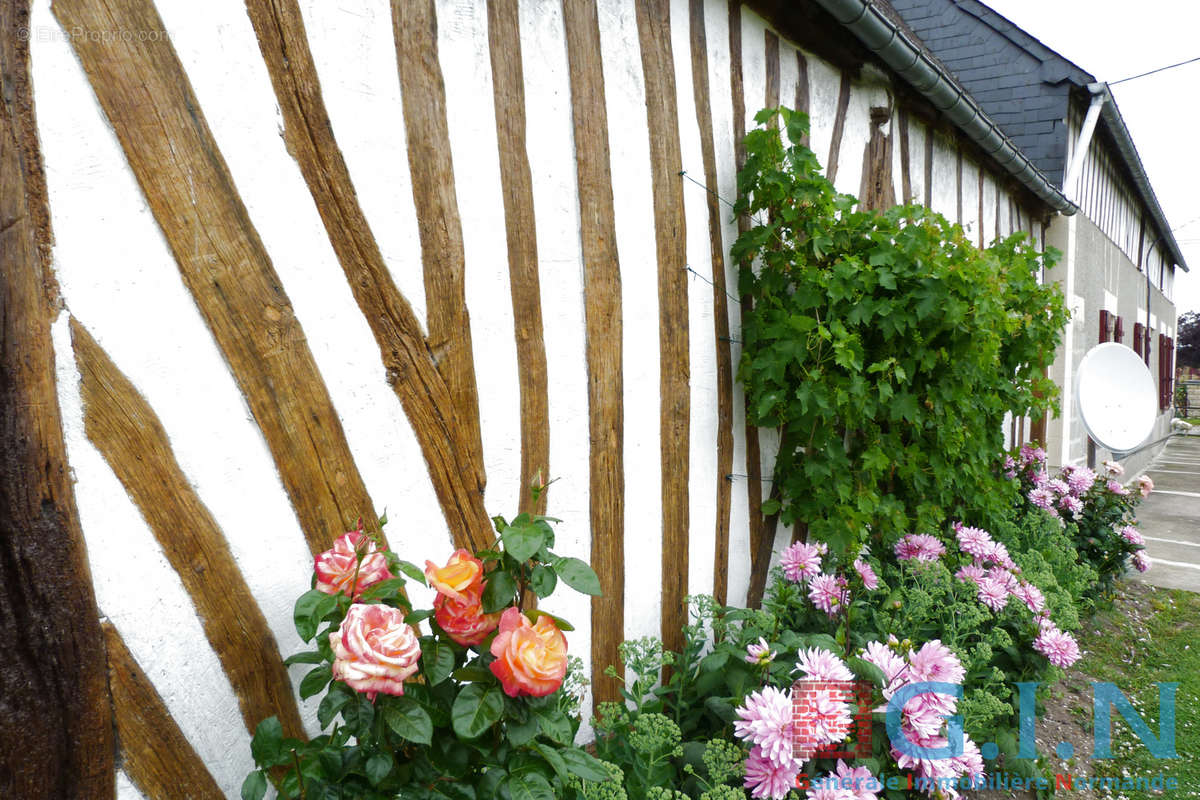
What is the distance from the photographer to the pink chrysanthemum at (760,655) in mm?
1903

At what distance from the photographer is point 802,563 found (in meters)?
2.53

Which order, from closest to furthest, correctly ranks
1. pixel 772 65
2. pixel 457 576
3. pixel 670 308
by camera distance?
1. pixel 457 576
2. pixel 670 308
3. pixel 772 65

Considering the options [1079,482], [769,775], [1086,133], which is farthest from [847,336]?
[1086,133]

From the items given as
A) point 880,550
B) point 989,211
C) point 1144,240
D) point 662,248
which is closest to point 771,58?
point 662,248

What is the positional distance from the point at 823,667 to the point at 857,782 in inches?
10.3

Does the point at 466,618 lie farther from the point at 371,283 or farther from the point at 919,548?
the point at 919,548

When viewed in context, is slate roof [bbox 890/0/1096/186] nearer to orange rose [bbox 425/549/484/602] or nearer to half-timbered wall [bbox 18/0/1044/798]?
half-timbered wall [bbox 18/0/1044/798]

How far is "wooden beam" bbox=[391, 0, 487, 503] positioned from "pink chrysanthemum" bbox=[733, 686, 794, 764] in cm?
86

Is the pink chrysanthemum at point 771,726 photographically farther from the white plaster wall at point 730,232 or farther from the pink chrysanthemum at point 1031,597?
the pink chrysanthemum at point 1031,597

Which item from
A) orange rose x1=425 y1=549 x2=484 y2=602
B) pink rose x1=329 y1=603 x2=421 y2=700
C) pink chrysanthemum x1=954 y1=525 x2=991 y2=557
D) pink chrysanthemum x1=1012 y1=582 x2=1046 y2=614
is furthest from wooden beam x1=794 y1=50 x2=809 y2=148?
pink rose x1=329 y1=603 x2=421 y2=700

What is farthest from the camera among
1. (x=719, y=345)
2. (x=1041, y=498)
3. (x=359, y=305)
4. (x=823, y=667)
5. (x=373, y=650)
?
(x=1041, y=498)

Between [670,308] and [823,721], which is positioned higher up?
[670,308]

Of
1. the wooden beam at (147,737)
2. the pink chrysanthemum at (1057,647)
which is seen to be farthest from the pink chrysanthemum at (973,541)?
the wooden beam at (147,737)

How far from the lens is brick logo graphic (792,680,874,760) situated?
5.53ft
